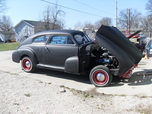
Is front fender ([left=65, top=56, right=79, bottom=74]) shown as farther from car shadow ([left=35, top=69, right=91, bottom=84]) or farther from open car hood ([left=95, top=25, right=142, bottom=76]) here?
open car hood ([left=95, top=25, right=142, bottom=76])

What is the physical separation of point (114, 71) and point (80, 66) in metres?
1.08

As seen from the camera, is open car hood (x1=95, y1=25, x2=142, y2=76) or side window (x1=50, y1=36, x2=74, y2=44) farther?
side window (x1=50, y1=36, x2=74, y2=44)

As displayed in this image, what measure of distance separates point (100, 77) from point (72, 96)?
1181mm

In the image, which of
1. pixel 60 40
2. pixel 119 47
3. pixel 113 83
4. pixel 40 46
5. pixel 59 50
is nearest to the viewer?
pixel 119 47

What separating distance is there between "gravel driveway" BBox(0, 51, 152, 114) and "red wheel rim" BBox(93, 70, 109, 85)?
0.78 ft

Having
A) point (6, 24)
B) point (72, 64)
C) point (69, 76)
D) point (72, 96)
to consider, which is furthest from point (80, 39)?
point (6, 24)

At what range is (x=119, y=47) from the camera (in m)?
4.60

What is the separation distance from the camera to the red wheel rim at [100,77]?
15.2ft

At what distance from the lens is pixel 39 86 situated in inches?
184

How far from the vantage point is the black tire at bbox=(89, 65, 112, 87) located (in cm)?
458

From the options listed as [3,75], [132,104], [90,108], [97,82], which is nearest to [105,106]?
[90,108]

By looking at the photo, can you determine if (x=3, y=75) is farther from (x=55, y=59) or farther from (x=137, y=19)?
(x=137, y=19)

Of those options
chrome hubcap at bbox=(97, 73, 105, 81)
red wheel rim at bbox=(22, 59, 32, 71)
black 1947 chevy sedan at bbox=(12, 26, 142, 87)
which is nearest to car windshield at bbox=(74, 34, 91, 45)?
black 1947 chevy sedan at bbox=(12, 26, 142, 87)

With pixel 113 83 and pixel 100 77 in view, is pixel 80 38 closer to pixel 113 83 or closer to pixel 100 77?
pixel 100 77
